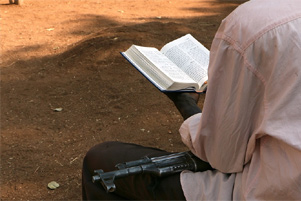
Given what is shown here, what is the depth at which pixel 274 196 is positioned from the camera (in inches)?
52.9

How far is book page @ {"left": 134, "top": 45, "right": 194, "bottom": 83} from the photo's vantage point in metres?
2.10

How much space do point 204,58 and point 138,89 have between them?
181 cm

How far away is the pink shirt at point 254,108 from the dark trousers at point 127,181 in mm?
83

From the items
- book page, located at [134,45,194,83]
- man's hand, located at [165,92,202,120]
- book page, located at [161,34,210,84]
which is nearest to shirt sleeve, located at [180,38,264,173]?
man's hand, located at [165,92,202,120]

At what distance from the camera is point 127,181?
1.66 metres

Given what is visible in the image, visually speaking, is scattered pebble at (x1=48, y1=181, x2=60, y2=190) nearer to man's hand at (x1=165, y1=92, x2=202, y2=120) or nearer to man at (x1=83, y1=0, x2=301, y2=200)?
man's hand at (x1=165, y1=92, x2=202, y2=120)

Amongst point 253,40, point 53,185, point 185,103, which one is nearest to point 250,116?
point 253,40

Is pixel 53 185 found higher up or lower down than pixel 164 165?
lower down

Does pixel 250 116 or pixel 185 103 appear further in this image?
pixel 185 103

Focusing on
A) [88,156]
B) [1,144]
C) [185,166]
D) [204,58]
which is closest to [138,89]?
[1,144]

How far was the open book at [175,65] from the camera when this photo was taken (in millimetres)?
2060

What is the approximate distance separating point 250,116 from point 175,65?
3.20ft

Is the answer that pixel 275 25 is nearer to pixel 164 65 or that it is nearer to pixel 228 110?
pixel 228 110

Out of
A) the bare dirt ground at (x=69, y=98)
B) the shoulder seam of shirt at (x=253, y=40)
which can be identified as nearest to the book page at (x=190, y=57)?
the shoulder seam of shirt at (x=253, y=40)
